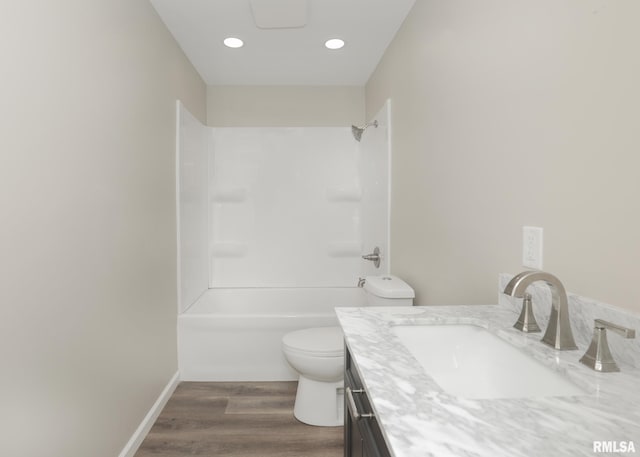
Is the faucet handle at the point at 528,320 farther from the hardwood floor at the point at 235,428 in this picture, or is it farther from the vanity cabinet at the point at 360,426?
the hardwood floor at the point at 235,428

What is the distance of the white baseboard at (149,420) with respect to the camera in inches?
74.1

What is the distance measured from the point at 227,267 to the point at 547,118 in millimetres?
3061

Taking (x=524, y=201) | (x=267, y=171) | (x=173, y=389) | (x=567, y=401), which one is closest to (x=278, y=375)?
(x=173, y=389)

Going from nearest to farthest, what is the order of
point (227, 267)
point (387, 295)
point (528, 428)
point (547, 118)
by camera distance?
point (528, 428), point (547, 118), point (387, 295), point (227, 267)

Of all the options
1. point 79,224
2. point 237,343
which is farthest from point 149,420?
point 79,224

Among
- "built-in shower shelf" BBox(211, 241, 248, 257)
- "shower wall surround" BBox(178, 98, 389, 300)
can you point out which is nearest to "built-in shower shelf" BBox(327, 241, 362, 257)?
"shower wall surround" BBox(178, 98, 389, 300)

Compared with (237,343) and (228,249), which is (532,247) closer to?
(237,343)

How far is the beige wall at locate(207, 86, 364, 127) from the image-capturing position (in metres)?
3.60

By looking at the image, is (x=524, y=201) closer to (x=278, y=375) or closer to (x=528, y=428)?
(x=528, y=428)

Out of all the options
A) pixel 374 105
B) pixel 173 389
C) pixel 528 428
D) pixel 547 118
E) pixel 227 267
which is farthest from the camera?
pixel 227 267

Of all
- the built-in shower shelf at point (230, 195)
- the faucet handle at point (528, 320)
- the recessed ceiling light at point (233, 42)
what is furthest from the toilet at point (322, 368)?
the recessed ceiling light at point (233, 42)

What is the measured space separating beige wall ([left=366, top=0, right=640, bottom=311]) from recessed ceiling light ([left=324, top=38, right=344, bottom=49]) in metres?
0.65

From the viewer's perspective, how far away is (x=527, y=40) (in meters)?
1.16

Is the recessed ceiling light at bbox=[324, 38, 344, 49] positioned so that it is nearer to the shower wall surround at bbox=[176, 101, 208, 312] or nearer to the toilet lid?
the shower wall surround at bbox=[176, 101, 208, 312]
